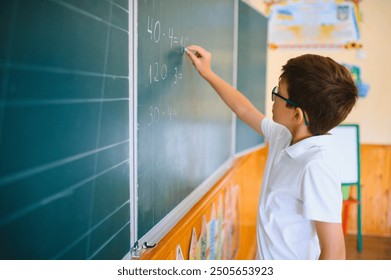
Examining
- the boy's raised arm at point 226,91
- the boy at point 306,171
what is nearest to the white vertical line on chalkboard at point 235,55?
the boy's raised arm at point 226,91

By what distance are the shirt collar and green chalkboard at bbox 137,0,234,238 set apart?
1.29ft

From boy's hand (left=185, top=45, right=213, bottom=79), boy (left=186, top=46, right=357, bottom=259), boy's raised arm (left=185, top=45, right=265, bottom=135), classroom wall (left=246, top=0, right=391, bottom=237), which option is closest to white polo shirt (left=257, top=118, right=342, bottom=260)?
boy (left=186, top=46, right=357, bottom=259)

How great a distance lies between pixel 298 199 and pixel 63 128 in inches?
29.4

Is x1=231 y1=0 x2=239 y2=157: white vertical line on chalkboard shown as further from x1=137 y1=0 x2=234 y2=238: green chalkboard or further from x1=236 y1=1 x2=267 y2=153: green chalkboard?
x1=137 y1=0 x2=234 y2=238: green chalkboard

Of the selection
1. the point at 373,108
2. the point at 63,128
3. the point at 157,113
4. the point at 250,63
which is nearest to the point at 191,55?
the point at 157,113

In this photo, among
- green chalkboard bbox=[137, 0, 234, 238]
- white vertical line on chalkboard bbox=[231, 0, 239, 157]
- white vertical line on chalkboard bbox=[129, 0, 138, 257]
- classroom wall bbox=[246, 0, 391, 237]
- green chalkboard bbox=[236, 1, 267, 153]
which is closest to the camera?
white vertical line on chalkboard bbox=[129, 0, 138, 257]

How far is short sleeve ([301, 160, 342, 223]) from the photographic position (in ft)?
3.58

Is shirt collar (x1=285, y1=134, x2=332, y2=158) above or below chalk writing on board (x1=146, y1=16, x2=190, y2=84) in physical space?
below

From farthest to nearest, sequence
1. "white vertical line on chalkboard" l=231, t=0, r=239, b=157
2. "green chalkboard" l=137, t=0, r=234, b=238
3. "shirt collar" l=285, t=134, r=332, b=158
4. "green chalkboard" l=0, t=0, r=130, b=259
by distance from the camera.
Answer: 1. "white vertical line on chalkboard" l=231, t=0, r=239, b=157
2. "shirt collar" l=285, t=134, r=332, b=158
3. "green chalkboard" l=137, t=0, r=234, b=238
4. "green chalkboard" l=0, t=0, r=130, b=259

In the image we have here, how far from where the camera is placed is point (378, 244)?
381 centimetres

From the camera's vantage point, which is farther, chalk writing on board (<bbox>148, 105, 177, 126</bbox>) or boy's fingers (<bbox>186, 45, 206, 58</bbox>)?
boy's fingers (<bbox>186, 45, 206, 58</bbox>)

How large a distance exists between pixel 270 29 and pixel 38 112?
3549 mm

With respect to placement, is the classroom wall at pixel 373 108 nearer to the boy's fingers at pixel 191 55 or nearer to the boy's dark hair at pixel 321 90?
the boy's fingers at pixel 191 55

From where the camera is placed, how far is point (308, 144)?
1189mm
